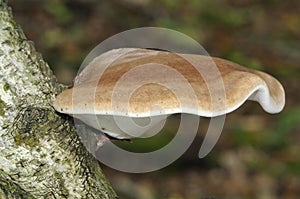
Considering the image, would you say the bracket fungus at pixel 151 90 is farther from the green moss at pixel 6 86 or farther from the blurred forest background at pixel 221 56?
the blurred forest background at pixel 221 56

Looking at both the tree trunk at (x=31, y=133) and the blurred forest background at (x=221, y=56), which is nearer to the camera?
the tree trunk at (x=31, y=133)

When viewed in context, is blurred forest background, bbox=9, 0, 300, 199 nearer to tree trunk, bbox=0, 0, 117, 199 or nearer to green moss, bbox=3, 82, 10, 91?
tree trunk, bbox=0, 0, 117, 199

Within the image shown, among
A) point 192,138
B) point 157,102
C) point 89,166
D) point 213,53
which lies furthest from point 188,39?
point 157,102

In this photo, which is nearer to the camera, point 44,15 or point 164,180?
point 164,180

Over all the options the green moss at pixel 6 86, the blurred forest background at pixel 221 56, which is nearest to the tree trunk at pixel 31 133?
the green moss at pixel 6 86

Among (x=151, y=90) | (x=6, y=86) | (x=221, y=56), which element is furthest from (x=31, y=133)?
(x=221, y=56)

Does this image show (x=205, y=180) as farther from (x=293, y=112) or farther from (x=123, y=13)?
(x=123, y=13)

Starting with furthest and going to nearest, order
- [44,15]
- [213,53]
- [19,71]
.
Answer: [44,15] → [213,53] → [19,71]

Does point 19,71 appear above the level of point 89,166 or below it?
above
